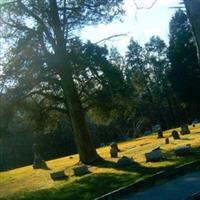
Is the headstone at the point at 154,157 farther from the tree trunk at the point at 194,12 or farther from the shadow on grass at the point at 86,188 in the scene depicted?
the tree trunk at the point at 194,12

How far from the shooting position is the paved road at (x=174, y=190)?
13.6m

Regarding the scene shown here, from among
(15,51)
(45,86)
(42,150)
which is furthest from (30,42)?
(42,150)

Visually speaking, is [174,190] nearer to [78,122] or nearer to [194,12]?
[194,12]

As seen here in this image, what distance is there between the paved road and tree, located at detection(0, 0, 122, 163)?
12.4m

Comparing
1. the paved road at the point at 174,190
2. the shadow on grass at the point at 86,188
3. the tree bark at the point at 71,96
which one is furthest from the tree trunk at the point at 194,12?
the tree bark at the point at 71,96

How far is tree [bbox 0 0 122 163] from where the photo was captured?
28562 mm

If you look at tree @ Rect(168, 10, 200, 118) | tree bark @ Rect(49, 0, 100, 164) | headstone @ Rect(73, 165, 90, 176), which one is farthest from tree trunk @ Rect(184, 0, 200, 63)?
tree @ Rect(168, 10, 200, 118)

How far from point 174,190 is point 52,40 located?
16681 mm

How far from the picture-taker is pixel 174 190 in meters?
14.5

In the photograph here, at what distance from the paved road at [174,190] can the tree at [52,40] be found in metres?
12.4

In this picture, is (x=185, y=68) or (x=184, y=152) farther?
(x=185, y=68)

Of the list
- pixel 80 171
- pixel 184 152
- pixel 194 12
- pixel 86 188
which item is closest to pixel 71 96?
pixel 80 171

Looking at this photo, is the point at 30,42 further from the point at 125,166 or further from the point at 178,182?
the point at 178,182

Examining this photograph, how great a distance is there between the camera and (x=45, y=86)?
102 feet
